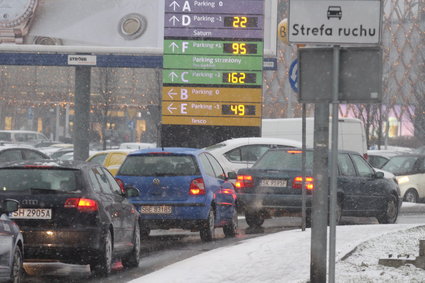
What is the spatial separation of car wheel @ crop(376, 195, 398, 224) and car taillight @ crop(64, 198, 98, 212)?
9883mm

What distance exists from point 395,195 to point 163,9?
42.6 ft

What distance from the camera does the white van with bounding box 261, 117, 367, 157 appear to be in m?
31.8

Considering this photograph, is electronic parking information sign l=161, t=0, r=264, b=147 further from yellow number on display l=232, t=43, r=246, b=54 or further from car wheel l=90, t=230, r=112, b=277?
car wheel l=90, t=230, r=112, b=277

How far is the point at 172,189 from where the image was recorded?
16.5 meters

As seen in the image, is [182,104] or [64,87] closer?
[182,104]

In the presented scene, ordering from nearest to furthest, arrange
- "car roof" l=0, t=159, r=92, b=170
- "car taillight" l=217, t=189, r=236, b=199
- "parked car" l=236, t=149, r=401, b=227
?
"car roof" l=0, t=159, r=92, b=170
"car taillight" l=217, t=189, r=236, b=199
"parked car" l=236, t=149, r=401, b=227

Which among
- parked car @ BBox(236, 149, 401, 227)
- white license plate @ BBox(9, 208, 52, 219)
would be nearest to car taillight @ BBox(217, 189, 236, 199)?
parked car @ BBox(236, 149, 401, 227)

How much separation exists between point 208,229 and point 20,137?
139 ft

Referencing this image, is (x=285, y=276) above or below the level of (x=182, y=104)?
below

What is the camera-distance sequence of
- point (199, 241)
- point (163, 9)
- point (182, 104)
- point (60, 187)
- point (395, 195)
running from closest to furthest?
point (60, 187) → point (199, 241) → point (395, 195) → point (182, 104) → point (163, 9)

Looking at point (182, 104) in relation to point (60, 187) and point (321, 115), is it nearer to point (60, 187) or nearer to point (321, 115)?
point (60, 187)

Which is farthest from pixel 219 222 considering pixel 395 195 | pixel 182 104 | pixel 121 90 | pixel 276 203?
pixel 121 90

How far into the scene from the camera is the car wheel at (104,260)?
1188cm

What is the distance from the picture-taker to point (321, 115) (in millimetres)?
9891
